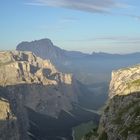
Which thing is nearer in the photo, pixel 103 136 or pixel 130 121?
pixel 130 121

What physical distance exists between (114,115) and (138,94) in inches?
559

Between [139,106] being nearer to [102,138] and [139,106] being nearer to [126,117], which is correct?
[126,117]

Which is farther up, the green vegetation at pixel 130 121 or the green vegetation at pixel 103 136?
the green vegetation at pixel 130 121

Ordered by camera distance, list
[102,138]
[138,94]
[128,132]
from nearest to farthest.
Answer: [128,132]
[102,138]
[138,94]

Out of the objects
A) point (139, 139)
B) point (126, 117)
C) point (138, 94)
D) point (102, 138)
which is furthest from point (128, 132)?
point (138, 94)

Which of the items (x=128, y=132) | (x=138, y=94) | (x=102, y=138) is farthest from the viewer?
(x=138, y=94)

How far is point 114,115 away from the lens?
636ft

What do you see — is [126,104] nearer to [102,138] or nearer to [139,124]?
[102,138]

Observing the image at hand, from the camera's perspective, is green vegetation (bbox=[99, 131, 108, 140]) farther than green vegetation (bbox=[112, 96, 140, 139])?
Yes

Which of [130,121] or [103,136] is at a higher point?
[130,121]

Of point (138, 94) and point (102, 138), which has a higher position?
point (138, 94)

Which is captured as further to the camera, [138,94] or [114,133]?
[138,94]

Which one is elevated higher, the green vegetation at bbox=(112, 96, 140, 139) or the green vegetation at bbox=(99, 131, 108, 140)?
the green vegetation at bbox=(112, 96, 140, 139)

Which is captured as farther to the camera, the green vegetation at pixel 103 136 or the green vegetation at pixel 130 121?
the green vegetation at pixel 103 136
